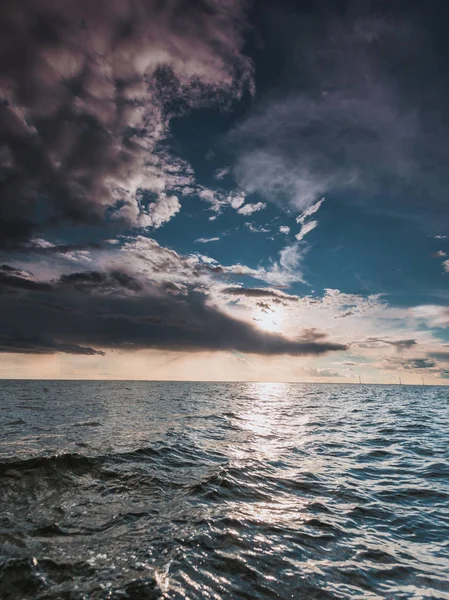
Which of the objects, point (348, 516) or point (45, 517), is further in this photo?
point (348, 516)

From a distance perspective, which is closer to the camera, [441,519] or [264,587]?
[264,587]

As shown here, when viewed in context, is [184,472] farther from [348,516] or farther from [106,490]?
[348,516]

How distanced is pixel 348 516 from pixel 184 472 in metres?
6.69

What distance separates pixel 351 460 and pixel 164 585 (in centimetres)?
1272

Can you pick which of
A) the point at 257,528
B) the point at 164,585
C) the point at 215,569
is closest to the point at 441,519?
the point at 257,528

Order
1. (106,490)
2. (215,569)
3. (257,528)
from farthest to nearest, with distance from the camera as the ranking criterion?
(106,490) < (257,528) < (215,569)

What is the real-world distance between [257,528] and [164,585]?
132 inches

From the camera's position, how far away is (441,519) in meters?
9.14

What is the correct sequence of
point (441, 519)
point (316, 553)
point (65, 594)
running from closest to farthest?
point (65, 594)
point (316, 553)
point (441, 519)

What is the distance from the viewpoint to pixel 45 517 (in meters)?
8.65

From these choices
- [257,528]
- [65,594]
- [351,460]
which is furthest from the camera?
[351,460]

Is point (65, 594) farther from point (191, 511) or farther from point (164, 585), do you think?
point (191, 511)

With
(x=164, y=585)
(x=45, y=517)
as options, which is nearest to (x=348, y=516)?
(x=164, y=585)

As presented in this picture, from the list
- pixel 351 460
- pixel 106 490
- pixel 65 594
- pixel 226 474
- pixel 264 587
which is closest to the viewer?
pixel 65 594
